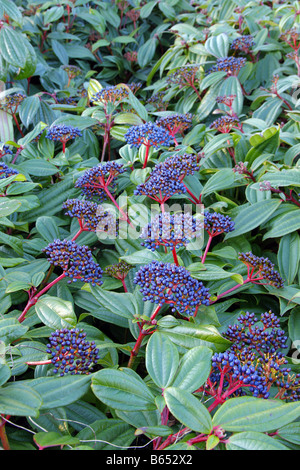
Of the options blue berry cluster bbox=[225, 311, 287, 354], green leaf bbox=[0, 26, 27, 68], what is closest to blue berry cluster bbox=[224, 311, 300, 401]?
blue berry cluster bbox=[225, 311, 287, 354]

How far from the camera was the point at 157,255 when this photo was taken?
Result: 1193 millimetres

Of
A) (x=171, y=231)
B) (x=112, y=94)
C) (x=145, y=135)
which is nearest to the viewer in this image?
(x=171, y=231)

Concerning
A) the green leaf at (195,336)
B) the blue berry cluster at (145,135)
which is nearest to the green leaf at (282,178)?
the blue berry cluster at (145,135)

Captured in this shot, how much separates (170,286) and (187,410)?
30 centimetres

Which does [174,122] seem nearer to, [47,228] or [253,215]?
[253,215]

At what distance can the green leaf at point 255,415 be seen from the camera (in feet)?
2.40

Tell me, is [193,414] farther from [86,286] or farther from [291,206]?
[291,206]

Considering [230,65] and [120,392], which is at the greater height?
[230,65]

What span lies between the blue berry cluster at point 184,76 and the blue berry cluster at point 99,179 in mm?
970

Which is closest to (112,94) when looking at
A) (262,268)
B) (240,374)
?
(262,268)

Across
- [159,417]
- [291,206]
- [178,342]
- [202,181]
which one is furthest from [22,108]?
[159,417]

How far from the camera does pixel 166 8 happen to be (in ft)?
10.00

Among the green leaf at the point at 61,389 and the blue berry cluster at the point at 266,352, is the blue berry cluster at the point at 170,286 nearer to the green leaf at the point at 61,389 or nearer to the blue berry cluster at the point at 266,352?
the blue berry cluster at the point at 266,352

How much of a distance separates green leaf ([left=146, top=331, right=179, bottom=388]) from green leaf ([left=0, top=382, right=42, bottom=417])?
23cm
